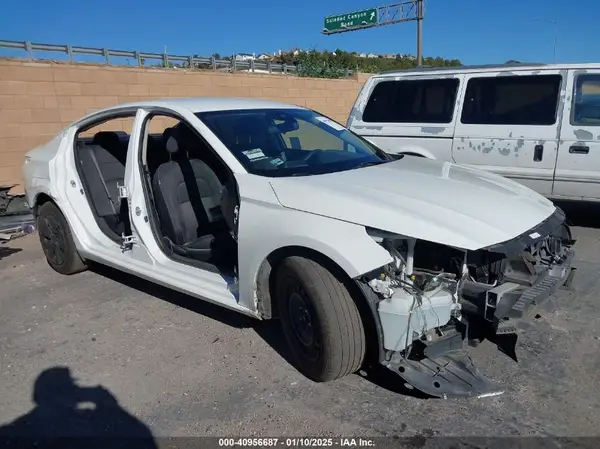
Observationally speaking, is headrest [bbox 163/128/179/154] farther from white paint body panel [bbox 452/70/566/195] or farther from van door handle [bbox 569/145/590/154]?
van door handle [bbox 569/145/590/154]

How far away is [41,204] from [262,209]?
10.1 feet

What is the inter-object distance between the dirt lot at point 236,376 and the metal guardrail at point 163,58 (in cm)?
660

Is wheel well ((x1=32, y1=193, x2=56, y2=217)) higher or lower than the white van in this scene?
lower

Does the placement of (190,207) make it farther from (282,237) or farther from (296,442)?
(296,442)

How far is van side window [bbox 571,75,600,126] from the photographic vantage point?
5496 millimetres

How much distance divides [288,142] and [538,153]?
3.43 m

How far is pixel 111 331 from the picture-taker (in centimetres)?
383

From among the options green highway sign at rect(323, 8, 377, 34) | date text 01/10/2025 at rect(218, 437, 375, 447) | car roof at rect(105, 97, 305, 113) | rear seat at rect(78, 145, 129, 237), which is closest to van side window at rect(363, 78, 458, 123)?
car roof at rect(105, 97, 305, 113)

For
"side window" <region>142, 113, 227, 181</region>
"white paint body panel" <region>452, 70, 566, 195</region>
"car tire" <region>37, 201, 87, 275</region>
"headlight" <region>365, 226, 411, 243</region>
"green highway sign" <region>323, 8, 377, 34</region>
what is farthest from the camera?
"green highway sign" <region>323, 8, 377, 34</region>

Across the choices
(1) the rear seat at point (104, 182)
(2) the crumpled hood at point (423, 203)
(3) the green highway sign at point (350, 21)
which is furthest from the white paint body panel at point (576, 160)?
(3) the green highway sign at point (350, 21)

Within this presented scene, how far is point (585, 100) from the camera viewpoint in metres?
5.54

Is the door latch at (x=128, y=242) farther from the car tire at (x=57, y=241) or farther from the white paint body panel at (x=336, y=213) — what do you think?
the car tire at (x=57, y=241)

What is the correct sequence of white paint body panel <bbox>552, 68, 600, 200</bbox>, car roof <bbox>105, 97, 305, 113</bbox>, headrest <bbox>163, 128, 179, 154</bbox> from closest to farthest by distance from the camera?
1. car roof <bbox>105, 97, 305, 113</bbox>
2. headrest <bbox>163, 128, 179, 154</bbox>
3. white paint body panel <bbox>552, 68, 600, 200</bbox>

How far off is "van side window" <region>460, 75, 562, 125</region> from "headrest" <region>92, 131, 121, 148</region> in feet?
13.1
